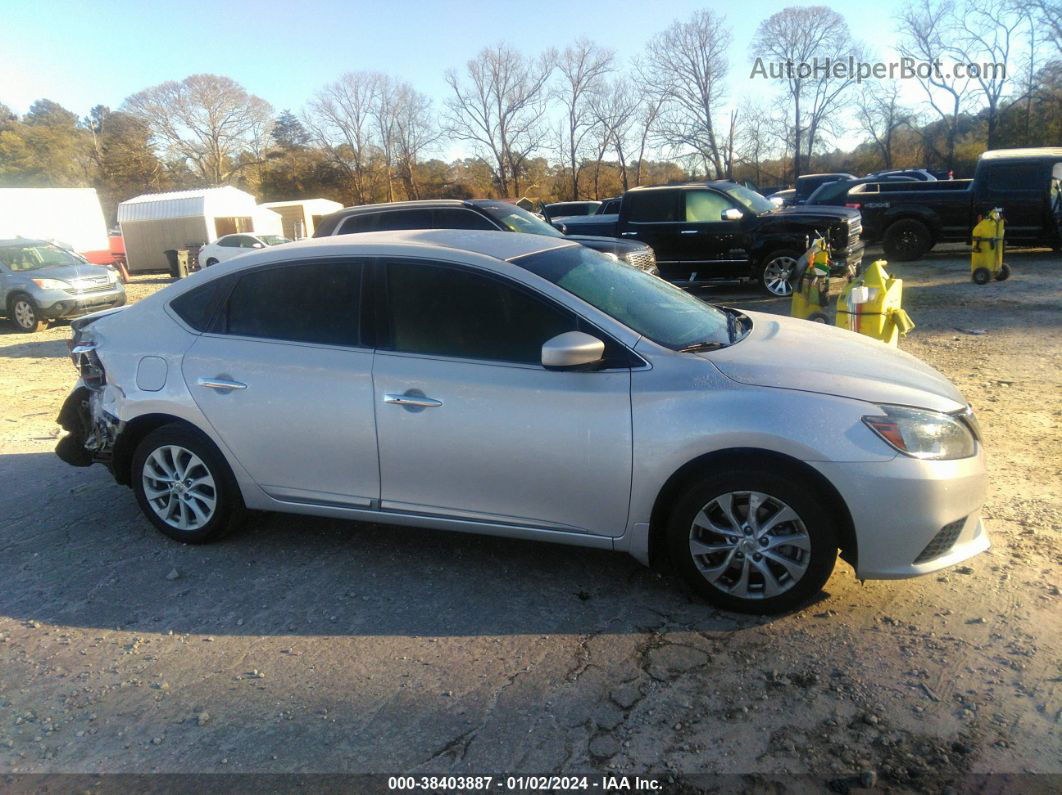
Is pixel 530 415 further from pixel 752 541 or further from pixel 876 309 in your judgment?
pixel 876 309

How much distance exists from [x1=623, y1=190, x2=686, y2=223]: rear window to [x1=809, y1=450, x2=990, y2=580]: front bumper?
10.7m

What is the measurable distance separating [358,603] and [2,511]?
2.98 m

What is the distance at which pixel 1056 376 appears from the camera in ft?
23.4

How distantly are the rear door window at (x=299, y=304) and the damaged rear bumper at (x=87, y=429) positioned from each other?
0.96 metres

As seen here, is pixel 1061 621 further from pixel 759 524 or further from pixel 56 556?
pixel 56 556

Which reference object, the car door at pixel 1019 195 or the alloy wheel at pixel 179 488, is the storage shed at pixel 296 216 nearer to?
the car door at pixel 1019 195

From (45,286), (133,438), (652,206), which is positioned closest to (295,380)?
(133,438)

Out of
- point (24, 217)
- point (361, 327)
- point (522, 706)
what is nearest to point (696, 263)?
point (361, 327)

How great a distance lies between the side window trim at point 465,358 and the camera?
11.4ft

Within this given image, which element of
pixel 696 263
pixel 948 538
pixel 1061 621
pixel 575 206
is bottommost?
pixel 1061 621

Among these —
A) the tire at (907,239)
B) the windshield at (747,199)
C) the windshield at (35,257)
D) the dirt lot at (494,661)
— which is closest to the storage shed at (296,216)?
the windshield at (35,257)

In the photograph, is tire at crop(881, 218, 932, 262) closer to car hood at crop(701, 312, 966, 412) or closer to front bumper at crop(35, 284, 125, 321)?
car hood at crop(701, 312, 966, 412)

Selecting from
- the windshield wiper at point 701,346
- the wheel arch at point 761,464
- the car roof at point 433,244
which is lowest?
the wheel arch at point 761,464

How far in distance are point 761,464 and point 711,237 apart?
10426mm
